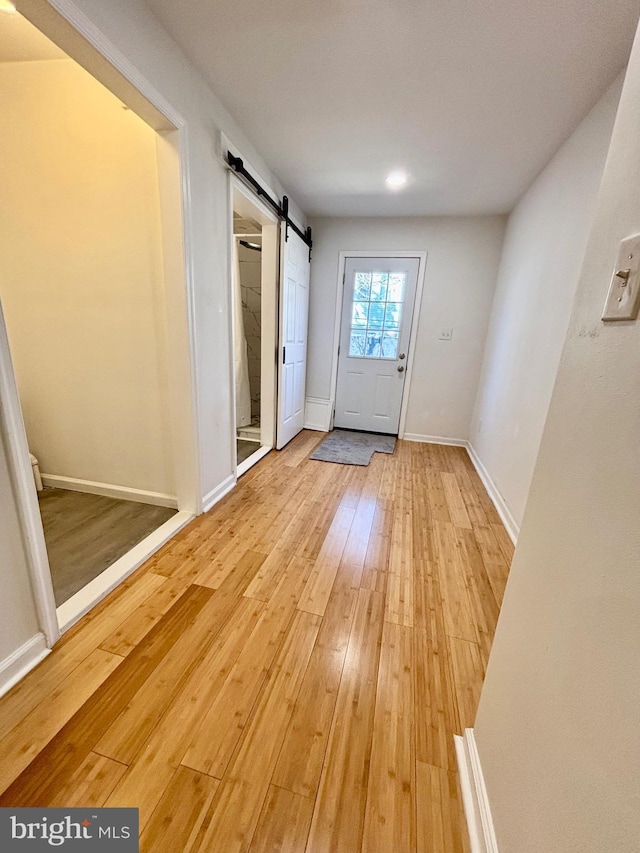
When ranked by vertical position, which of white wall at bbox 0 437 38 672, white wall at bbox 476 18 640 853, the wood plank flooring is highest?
white wall at bbox 476 18 640 853

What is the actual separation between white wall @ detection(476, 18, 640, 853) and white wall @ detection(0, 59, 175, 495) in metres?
1.95

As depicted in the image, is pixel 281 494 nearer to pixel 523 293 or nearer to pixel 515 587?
pixel 515 587

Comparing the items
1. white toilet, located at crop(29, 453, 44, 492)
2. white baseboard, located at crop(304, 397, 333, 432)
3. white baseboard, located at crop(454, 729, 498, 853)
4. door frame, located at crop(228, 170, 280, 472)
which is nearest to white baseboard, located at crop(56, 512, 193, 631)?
door frame, located at crop(228, 170, 280, 472)

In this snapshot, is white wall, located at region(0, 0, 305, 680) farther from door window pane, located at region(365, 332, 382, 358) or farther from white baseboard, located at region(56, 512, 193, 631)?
door window pane, located at region(365, 332, 382, 358)

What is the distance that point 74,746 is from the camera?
3.03 ft

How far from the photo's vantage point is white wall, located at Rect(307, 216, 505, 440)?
11.1ft

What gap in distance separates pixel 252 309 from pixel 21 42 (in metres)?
2.76

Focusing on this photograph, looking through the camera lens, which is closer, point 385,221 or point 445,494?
point 445,494

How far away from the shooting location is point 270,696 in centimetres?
109

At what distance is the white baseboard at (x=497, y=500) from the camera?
209 cm

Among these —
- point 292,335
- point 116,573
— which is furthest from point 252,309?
point 116,573

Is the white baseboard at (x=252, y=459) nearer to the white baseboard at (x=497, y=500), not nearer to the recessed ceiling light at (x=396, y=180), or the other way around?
the white baseboard at (x=497, y=500)

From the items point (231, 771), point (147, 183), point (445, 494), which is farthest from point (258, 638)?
point (147, 183)

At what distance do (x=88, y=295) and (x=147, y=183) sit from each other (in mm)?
728
